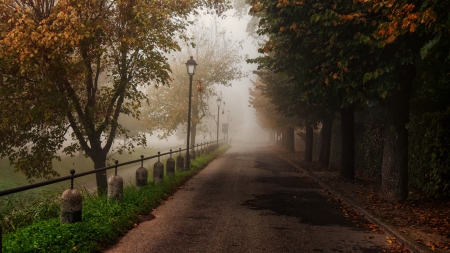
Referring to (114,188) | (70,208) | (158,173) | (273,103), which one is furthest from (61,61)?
(273,103)

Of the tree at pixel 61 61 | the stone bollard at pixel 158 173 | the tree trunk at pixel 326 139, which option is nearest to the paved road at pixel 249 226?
the stone bollard at pixel 158 173

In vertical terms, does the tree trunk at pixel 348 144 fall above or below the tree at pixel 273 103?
below

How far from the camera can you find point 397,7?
6184 millimetres

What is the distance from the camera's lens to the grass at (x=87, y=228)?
16.3 ft

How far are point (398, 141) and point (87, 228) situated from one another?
7.94 m

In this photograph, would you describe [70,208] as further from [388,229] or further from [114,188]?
[388,229]

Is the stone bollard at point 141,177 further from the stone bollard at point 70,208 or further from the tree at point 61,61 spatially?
the stone bollard at point 70,208

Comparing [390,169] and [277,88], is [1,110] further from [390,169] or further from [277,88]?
[277,88]

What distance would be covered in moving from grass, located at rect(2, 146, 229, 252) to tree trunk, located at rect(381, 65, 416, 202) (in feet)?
20.8

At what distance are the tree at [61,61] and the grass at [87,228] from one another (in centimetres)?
220

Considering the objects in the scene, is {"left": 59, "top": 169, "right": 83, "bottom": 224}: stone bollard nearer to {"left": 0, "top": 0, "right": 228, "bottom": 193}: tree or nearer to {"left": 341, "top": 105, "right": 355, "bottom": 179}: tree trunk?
{"left": 0, "top": 0, "right": 228, "bottom": 193}: tree

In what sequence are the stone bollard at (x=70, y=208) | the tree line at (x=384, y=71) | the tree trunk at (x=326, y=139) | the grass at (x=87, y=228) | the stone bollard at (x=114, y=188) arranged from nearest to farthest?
1. the grass at (x=87, y=228)
2. the stone bollard at (x=70, y=208)
3. the stone bollard at (x=114, y=188)
4. the tree line at (x=384, y=71)
5. the tree trunk at (x=326, y=139)

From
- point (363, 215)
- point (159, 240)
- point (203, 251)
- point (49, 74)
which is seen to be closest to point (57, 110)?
point (49, 74)

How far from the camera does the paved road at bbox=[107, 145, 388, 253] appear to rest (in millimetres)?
5801
